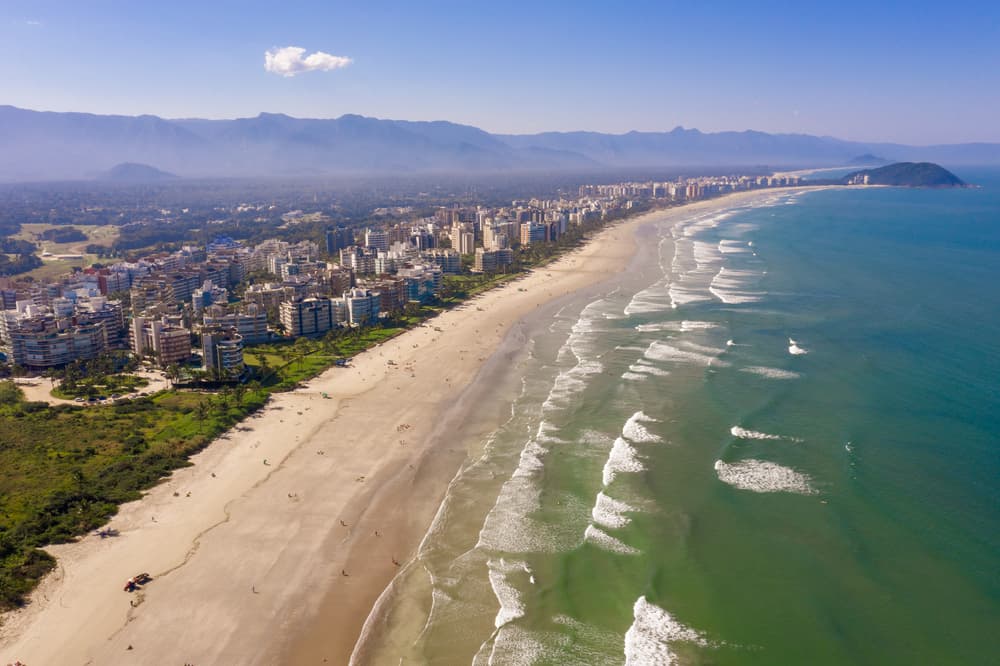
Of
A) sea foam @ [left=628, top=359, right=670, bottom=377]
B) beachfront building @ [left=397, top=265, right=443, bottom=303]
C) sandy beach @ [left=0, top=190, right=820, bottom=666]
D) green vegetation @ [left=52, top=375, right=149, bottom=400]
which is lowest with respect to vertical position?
sandy beach @ [left=0, top=190, right=820, bottom=666]

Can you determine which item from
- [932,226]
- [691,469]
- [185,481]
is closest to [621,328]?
[691,469]

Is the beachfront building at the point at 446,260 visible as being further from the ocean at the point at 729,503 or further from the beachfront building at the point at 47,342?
the beachfront building at the point at 47,342

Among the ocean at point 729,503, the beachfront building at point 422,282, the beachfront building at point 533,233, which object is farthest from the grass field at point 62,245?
the ocean at point 729,503

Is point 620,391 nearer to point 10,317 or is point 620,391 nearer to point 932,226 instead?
point 10,317

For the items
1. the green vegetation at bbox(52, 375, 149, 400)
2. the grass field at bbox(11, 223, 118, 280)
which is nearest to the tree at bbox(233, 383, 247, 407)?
the green vegetation at bbox(52, 375, 149, 400)

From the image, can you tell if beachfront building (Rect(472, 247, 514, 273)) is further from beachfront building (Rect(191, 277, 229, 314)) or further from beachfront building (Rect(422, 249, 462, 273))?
beachfront building (Rect(191, 277, 229, 314))

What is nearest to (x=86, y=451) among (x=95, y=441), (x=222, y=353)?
(x=95, y=441)
